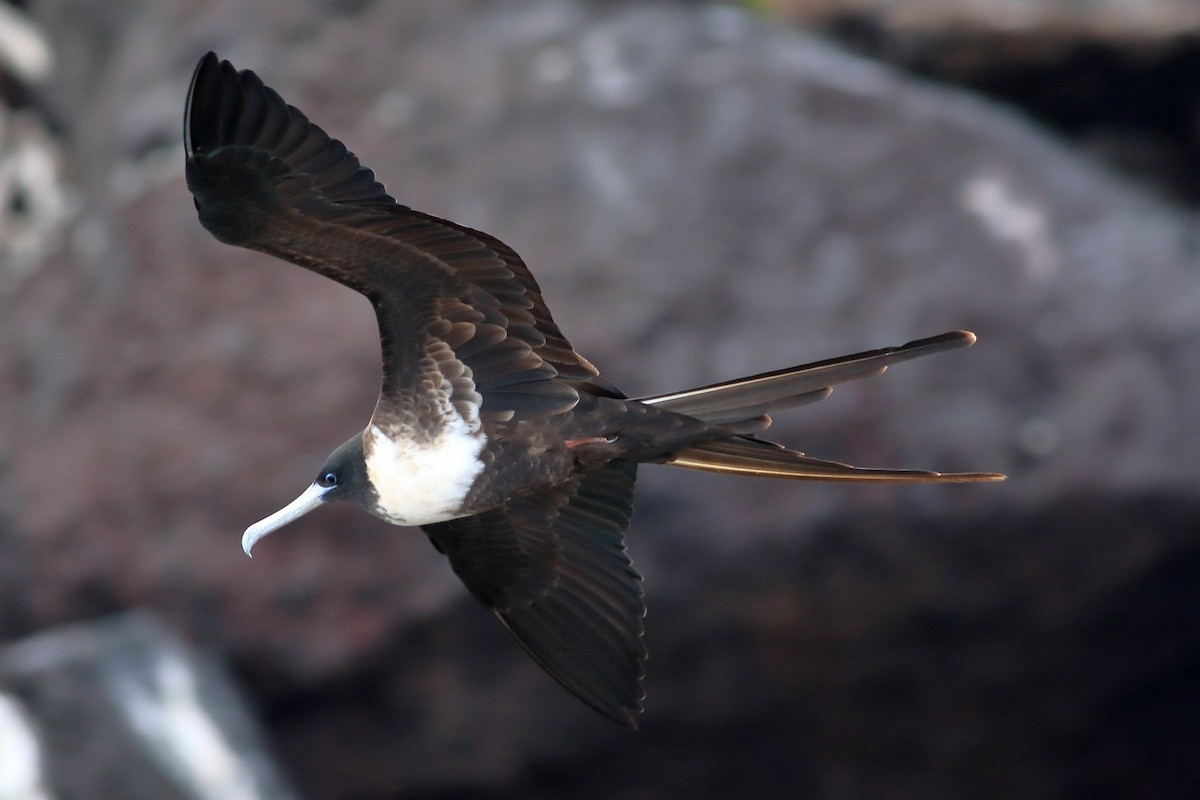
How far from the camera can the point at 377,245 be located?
2537 millimetres

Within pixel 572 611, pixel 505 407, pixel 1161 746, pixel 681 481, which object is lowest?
pixel 1161 746

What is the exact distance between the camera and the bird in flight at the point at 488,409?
7.97ft

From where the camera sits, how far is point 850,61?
209 inches

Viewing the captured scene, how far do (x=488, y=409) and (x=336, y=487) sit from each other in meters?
0.31

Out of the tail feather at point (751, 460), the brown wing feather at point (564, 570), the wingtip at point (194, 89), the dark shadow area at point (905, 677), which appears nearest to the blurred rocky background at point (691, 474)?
the dark shadow area at point (905, 677)

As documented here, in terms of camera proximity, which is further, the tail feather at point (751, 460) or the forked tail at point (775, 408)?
the tail feather at point (751, 460)

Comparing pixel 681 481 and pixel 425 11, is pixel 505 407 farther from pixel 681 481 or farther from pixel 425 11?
pixel 425 11

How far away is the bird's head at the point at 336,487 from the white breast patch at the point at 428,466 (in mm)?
27

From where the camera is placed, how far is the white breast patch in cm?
271

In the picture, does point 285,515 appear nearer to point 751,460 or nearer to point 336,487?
point 336,487

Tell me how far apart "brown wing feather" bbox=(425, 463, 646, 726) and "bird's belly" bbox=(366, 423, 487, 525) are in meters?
0.25

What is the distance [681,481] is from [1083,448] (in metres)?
1.21

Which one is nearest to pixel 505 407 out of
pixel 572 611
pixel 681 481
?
pixel 572 611

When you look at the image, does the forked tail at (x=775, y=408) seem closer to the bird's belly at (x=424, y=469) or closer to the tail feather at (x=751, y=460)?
the tail feather at (x=751, y=460)
